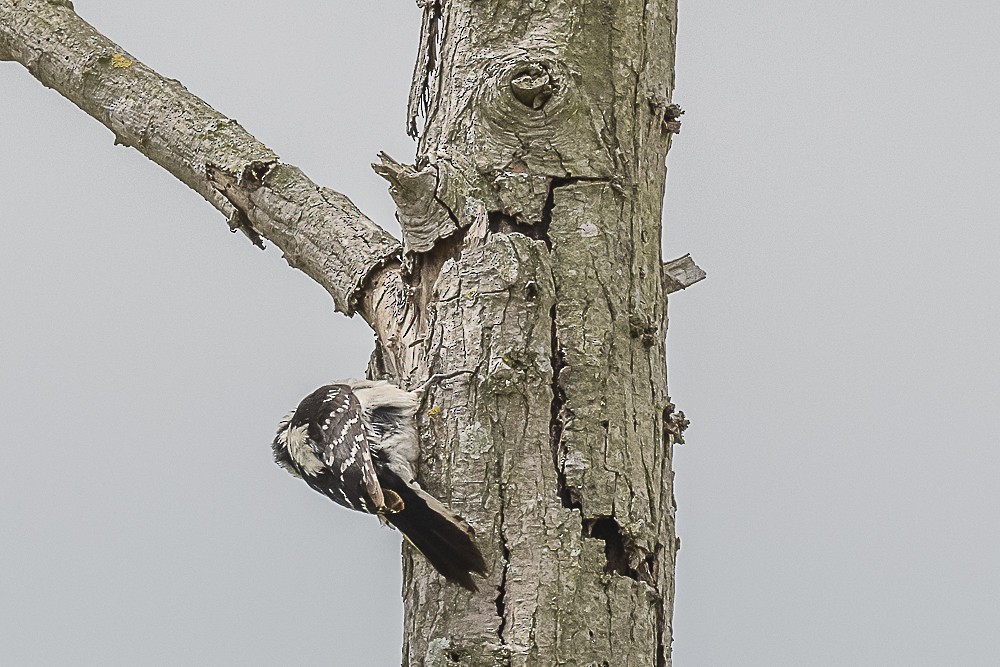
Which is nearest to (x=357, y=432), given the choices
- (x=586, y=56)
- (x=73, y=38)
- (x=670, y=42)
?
(x=586, y=56)

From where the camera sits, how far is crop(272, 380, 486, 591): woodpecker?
5.27 ft

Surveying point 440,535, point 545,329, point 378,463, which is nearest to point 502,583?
point 440,535

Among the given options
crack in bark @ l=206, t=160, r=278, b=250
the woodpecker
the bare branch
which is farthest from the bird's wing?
the bare branch

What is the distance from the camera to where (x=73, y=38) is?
6.95 feet

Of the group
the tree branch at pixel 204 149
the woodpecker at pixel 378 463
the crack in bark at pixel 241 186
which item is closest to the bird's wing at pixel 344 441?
the woodpecker at pixel 378 463

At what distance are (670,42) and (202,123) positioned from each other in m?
0.86

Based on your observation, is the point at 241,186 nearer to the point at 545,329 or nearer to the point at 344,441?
the point at 344,441

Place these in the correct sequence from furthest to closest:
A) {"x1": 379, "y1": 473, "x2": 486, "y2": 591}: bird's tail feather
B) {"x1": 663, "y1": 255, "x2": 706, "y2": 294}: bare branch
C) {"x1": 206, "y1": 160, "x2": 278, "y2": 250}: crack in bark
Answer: {"x1": 206, "y1": 160, "x2": 278, "y2": 250}: crack in bark → {"x1": 663, "y1": 255, "x2": 706, "y2": 294}: bare branch → {"x1": 379, "y1": 473, "x2": 486, "y2": 591}: bird's tail feather

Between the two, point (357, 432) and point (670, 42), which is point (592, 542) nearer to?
point (357, 432)

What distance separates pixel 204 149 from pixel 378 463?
727 mm

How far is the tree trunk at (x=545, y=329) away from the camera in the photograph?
5.30 feet

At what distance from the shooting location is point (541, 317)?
66.0 inches

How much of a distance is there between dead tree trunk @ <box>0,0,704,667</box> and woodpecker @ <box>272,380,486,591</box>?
0.03m

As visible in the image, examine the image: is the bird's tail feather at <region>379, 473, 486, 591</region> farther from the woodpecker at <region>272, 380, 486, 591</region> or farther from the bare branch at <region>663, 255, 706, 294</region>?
the bare branch at <region>663, 255, 706, 294</region>
